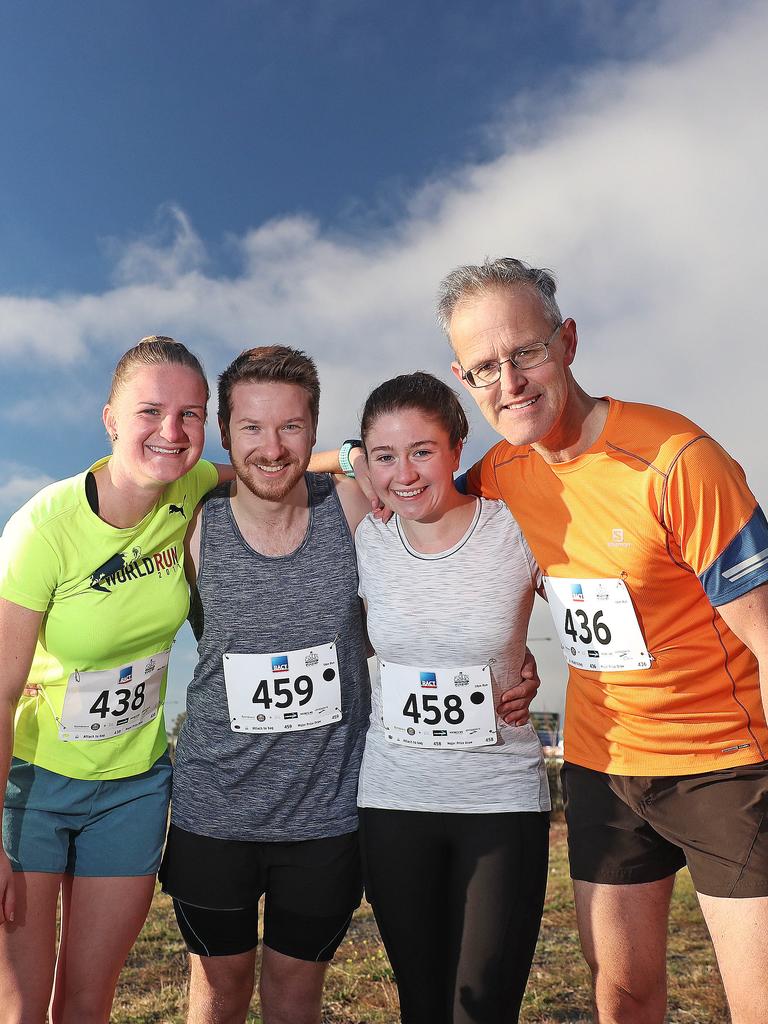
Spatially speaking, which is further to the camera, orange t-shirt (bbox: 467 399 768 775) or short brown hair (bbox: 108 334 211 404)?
short brown hair (bbox: 108 334 211 404)

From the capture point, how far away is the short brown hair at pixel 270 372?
11.4ft

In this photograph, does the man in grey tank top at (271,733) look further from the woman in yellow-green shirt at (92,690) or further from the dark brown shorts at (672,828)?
the dark brown shorts at (672,828)

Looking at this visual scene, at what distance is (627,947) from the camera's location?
3168 mm

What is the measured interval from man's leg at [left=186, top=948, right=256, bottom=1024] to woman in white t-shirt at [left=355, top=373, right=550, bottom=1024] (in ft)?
2.46

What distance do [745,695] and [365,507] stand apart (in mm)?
1617

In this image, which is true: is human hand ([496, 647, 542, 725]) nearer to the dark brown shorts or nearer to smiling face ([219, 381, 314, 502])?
the dark brown shorts

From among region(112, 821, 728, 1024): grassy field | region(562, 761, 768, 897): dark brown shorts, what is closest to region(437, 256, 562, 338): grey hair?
region(562, 761, 768, 897): dark brown shorts

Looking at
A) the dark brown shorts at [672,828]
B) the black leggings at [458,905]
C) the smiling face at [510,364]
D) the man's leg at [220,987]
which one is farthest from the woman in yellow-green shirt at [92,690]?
the dark brown shorts at [672,828]

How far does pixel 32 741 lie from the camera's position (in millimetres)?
3395

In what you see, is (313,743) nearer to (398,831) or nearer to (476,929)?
(398,831)

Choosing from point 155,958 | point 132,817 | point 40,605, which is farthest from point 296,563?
point 155,958

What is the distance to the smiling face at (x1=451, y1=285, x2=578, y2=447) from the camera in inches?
123

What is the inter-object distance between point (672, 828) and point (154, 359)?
2653 millimetres

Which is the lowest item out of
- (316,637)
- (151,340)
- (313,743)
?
(313,743)
